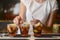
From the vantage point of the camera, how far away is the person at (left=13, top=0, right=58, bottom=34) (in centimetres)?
141

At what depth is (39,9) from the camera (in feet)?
4.66

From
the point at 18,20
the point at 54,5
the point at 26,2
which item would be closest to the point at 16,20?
the point at 18,20

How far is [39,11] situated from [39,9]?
2 centimetres

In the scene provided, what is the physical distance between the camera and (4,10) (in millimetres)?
1390

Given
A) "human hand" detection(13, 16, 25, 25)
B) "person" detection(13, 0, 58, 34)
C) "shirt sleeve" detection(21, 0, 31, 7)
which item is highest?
"shirt sleeve" detection(21, 0, 31, 7)

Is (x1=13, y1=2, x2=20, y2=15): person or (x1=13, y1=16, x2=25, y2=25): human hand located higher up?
(x1=13, y1=2, x2=20, y2=15): person

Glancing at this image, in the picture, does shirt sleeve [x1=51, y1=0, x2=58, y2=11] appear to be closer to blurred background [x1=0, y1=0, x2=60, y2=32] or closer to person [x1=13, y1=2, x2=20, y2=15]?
blurred background [x1=0, y1=0, x2=60, y2=32]

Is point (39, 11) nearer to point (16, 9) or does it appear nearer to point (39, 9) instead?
point (39, 9)

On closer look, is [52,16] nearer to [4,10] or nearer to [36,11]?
[36,11]

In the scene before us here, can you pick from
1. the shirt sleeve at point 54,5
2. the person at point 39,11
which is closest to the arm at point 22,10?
the person at point 39,11

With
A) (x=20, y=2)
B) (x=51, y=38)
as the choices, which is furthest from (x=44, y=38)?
(x=20, y=2)

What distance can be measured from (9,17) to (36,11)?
27 cm

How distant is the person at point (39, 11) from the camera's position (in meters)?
1.41

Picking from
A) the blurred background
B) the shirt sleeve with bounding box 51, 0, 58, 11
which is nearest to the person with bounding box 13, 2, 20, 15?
the blurred background
